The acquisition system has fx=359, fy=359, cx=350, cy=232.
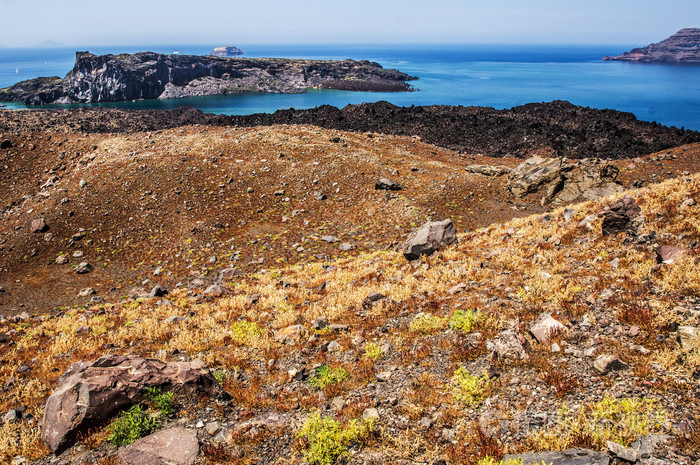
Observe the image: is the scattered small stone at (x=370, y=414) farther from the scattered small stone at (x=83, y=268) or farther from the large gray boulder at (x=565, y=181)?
the large gray boulder at (x=565, y=181)

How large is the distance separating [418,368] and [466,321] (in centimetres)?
172

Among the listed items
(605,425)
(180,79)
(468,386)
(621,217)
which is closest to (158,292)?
(468,386)

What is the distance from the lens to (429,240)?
1423 centimetres

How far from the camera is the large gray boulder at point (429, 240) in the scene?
14.0 m

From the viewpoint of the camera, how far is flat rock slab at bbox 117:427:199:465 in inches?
208

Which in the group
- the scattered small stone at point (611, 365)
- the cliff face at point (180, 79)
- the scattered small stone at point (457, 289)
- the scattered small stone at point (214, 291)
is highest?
the cliff face at point (180, 79)

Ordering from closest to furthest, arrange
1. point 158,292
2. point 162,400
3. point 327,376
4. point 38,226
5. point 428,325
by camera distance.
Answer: point 162,400
point 327,376
point 428,325
point 158,292
point 38,226

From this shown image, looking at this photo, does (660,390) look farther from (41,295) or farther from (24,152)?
(24,152)

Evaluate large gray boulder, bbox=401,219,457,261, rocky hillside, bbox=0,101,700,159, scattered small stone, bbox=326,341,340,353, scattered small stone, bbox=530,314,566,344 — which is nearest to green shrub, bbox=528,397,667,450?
scattered small stone, bbox=530,314,566,344

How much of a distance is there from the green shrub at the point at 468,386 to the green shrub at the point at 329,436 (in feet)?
5.30

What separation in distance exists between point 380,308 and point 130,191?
775 inches

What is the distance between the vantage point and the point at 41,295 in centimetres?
1559

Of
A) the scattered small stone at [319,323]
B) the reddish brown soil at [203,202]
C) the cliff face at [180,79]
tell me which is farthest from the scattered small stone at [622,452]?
the cliff face at [180,79]

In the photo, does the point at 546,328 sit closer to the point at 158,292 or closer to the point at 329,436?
the point at 329,436
